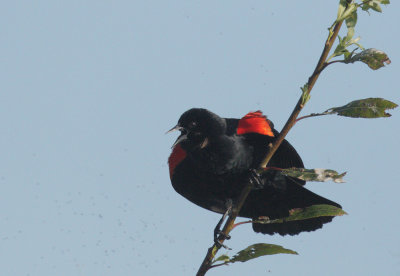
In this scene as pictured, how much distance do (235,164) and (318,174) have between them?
1432 millimetres

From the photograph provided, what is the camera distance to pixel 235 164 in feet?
12.3

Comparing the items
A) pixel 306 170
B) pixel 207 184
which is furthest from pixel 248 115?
pixel 306 170

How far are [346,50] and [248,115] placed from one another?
159 cm

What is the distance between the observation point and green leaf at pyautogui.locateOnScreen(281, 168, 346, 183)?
7.55 feet

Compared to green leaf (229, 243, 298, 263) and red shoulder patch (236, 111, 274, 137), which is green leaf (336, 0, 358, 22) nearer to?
green leaf (229, 243, 298, 263)

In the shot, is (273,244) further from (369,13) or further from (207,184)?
(207,184)

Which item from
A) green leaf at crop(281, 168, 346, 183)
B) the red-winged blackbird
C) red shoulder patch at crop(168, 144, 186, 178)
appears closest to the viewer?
green leaf at crop(281, 168, 346, 183)

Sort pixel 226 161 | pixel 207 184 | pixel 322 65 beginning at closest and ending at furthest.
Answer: pixel 322 65 → pixel 226 161 → pixel 207 184

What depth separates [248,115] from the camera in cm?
395

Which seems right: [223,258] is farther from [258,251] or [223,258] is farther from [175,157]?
[175,157]

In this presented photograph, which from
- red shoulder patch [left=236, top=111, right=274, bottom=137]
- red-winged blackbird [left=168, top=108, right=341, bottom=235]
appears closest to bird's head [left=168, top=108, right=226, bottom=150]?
red-winged blackbird [left=168, top=108, right=341, bottom=235]

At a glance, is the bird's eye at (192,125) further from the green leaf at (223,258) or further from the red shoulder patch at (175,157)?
the green leaf at (223,258)

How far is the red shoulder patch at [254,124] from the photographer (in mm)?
3834

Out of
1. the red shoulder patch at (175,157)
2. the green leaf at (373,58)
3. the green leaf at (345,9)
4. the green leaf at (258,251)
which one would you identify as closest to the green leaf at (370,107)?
the green leaf at (373,58)
